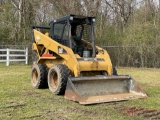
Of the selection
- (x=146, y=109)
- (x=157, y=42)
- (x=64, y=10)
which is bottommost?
(x=146, y=109)

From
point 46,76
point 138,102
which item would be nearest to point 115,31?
point 46,76

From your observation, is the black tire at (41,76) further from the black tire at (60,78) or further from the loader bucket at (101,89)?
the loader bucket at (101,89)

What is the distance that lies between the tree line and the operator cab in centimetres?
1181

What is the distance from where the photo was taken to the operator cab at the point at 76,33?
27.4 ft

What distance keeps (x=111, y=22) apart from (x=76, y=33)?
63.0 feet

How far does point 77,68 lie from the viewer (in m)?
7.50

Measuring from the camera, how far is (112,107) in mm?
6336

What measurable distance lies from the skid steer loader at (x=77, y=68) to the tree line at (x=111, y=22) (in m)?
12.0

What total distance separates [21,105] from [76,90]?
1.32m

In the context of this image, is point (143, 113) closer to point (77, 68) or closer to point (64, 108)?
point (64, 108)

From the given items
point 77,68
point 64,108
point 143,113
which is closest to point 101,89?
point 77,68

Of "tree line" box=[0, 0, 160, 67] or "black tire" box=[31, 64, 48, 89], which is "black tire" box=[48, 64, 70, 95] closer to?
"black tire" box=[31, 64, 48, 89]

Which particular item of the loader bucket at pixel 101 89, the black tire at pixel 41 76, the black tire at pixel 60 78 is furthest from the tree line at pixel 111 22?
the black tire at pixel 60 78

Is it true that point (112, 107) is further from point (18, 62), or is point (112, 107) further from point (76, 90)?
point (18, 62)
